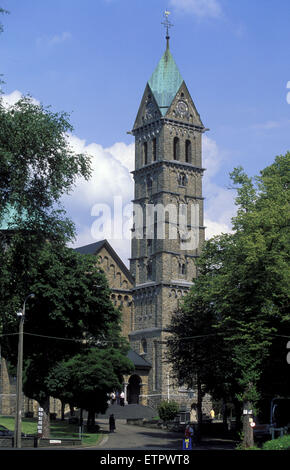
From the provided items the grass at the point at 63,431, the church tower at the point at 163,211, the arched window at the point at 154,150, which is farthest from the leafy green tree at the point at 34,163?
the arched window at the point at 154,150

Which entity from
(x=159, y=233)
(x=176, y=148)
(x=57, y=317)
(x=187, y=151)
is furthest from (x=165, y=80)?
(x=57, y=317)

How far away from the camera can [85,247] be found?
98.0 meters

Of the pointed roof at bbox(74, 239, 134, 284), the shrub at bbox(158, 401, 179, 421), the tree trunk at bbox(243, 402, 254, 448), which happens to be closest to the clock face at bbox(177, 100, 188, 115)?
the pointed roof at bbox(74, 239, 134, 284)

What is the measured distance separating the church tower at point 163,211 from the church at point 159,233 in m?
0.12

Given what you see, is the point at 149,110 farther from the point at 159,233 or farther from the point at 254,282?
the point at 254,282

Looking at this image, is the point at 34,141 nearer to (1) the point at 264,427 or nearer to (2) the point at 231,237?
(2) the point at 231,237

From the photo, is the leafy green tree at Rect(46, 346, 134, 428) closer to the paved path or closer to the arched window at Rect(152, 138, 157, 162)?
the paved path

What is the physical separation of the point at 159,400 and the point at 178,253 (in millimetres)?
17360

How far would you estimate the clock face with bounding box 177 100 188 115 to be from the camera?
95.1 metres

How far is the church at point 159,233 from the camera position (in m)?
87.1

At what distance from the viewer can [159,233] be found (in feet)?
292

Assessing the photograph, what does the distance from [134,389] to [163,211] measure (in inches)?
837
